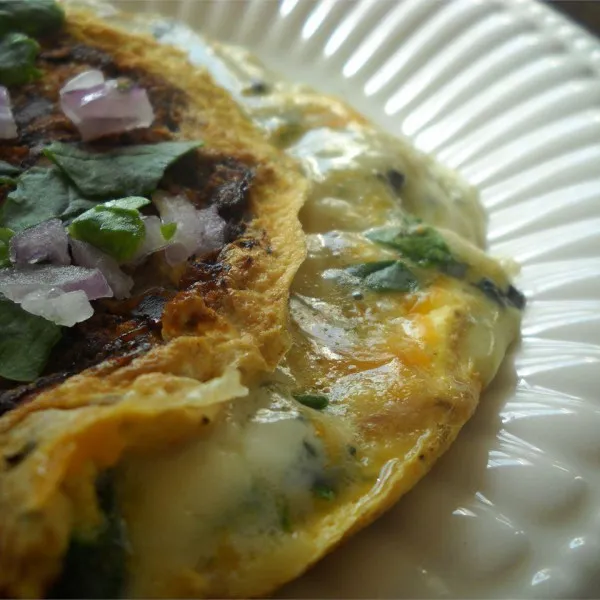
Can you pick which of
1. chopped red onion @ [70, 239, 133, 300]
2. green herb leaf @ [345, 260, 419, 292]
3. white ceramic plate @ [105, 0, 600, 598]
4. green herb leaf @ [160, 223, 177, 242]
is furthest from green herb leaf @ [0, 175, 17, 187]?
white ceramic plate @ [105, 0, 600, 598]

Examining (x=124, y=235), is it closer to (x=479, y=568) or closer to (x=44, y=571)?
(x=44, y=571)

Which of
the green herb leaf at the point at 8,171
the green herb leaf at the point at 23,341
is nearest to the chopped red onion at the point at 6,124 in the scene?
the green herb leaf at the point at 8,171

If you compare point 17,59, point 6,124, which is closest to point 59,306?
point 6,124

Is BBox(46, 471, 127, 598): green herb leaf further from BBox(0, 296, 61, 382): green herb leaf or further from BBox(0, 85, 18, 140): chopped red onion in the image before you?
BBox(0, 85, 18, 140): chopped red onion

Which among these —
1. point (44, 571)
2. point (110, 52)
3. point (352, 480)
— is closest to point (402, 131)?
point (110, 52)

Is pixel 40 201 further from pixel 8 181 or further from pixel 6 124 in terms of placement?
pixel 6 124

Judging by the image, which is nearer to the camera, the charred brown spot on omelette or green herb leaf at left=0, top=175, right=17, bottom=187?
the charred brown spot on omelette
